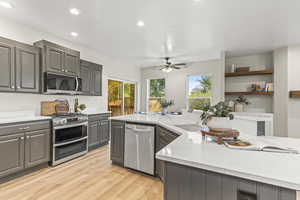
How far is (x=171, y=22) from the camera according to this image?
108 inches

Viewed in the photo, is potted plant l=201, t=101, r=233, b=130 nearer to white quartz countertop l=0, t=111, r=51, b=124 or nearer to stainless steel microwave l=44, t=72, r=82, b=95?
white quartz countertop l=0, t=111, r=51, b=124

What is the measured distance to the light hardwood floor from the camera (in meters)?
1.97

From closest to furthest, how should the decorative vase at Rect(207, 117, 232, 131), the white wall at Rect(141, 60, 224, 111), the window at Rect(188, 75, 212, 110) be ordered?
1. the decorative vase at Rect(207, 117, 232, 131)
2. the white wall at Rect(141, 60, 224, 111)
3. the window at Rect(188, 75, 212, 110)

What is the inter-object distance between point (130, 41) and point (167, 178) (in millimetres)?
3381

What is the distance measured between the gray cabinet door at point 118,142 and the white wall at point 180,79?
3528 millimetres

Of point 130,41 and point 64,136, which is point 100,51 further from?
point 64,136

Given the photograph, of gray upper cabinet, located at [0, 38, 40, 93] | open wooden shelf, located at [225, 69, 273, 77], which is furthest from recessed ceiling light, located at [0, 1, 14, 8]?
open wooden shelf, located at [225, 69, 273, 77]

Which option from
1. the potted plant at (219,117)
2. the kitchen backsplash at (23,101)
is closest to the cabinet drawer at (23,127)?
the kitchen backsplash at (23,101)

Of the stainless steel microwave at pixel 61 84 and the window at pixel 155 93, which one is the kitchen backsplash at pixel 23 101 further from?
the window at pixel 155 93

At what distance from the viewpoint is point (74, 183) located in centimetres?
226

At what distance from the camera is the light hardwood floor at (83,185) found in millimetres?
1967

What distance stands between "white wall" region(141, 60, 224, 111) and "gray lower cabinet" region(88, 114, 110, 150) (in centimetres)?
274

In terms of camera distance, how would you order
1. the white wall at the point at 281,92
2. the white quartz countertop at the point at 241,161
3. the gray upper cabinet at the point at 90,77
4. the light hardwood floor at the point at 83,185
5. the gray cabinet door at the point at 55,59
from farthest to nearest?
the white wall at the point at 281,92, the gray upper cabinet at the point at 90,77, the gray cabinet door at the point at 55,59, the light hardwood floor at the point at 83,185, the white quartz countertop at the point at 241,161

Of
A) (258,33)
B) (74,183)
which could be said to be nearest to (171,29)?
(258,33)
